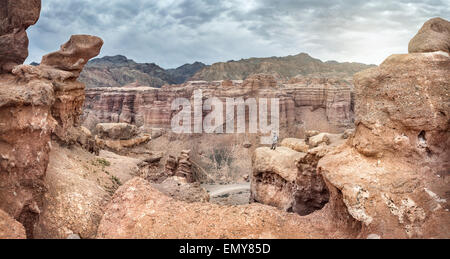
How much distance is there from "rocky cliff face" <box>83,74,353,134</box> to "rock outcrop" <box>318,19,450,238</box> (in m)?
54.1

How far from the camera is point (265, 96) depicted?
64250 millimetres

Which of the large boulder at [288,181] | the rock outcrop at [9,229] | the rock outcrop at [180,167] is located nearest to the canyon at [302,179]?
the rock outcrop at [9,229]

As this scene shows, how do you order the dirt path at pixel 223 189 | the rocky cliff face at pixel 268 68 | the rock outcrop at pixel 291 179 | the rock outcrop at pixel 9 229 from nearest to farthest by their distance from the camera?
1. the rock outcrop at pixel 9 229
2. the rock outcrop at pixel 291 179
3. the dirt path at pixel 223 189
4. the rocky cliff face at pixel 268 68

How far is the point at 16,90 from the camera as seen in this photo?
10.7 meters

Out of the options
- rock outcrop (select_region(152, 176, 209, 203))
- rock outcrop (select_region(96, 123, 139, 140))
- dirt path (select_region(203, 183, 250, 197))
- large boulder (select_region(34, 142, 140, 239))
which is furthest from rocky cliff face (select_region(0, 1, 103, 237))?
dirt path (select_region(203, 183, 250, 197))

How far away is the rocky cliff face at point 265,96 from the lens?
6538 centimetres

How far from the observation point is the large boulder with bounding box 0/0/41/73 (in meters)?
14.3

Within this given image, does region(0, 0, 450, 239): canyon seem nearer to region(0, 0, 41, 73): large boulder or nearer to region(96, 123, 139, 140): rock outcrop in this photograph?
region(0, 0, 41, 73): large boulder

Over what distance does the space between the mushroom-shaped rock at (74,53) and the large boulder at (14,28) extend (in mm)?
4149

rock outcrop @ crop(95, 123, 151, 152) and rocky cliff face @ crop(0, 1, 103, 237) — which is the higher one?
rocky cliff face @ crop(0, 1, 103, 237)

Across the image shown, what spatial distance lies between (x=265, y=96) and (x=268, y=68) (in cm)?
7821

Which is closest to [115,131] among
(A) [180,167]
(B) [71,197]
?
(A) [180,167]

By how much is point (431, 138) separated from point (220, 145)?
5225 cm

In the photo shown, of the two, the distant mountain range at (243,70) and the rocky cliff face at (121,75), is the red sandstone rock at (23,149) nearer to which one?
the rocky cliff face at (121,75)
